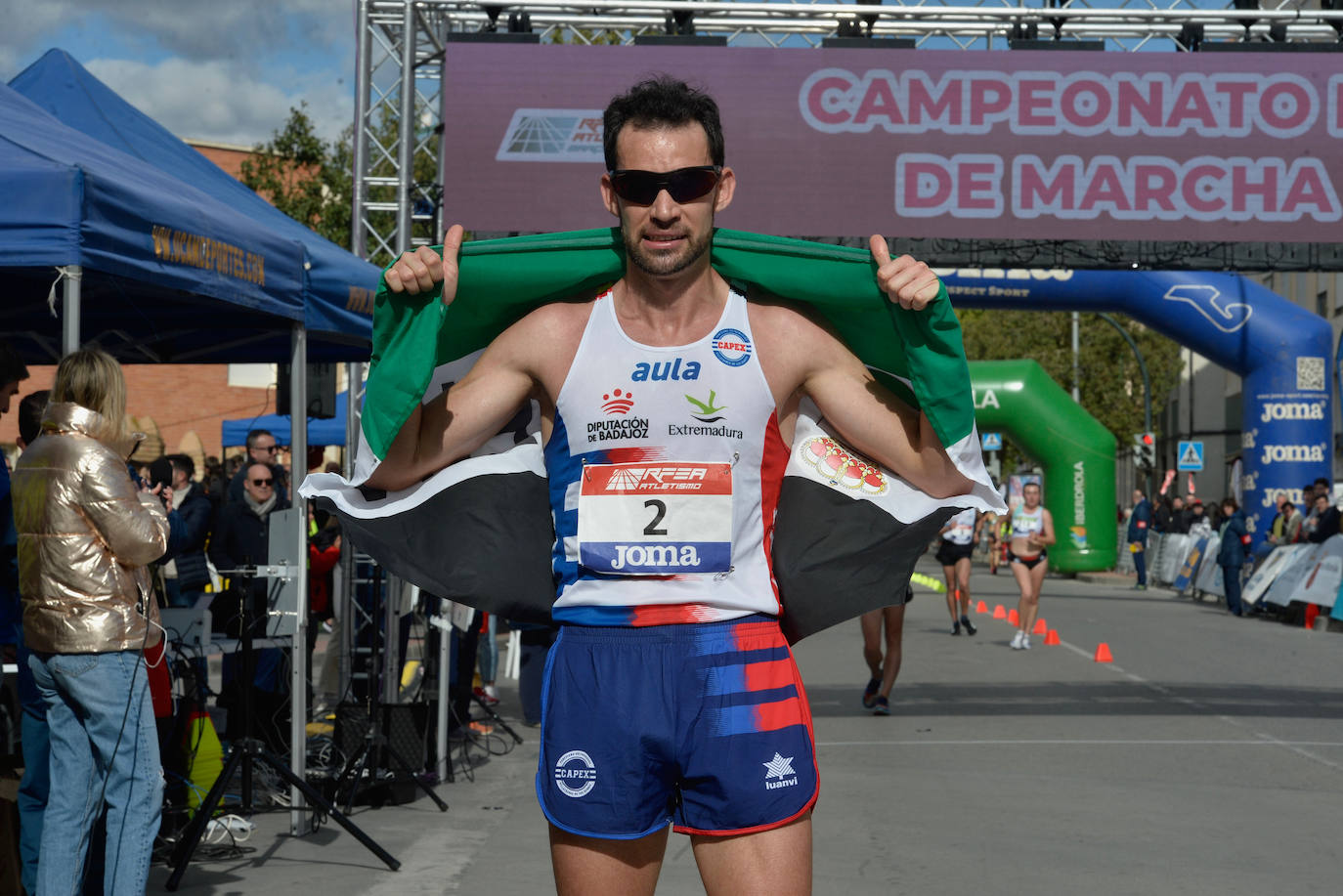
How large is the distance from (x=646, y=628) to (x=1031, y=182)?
8514 mm

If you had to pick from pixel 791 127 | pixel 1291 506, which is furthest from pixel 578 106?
pixel 1291 506

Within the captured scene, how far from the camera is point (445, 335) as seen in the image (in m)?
3.64

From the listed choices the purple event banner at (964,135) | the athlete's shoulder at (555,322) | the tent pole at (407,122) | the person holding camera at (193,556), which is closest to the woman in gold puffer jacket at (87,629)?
the athlete's shoulder at (555,322)

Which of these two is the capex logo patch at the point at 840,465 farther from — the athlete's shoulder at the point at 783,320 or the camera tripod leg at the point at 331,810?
the camera tripod leg at the point at 331,810

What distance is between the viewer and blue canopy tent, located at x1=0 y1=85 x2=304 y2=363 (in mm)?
5809

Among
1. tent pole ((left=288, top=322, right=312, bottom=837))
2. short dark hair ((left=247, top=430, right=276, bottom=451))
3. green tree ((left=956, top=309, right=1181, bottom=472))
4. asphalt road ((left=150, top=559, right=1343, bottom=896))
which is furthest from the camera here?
green tree ((left=956, top=309, right=1181, bottom=472))

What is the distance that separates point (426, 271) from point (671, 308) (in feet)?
1.72

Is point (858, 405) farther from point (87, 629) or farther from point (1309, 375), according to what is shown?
point (1309, 375)

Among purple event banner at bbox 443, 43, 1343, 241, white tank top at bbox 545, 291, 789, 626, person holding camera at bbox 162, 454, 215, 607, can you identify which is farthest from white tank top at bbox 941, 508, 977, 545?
white tank top at bbox 545, 291, 789, 626

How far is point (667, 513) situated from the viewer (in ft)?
10.9

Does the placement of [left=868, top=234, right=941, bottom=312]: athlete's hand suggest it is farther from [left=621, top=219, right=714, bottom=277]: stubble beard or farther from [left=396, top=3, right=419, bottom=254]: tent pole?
[left=396, top=3, right=419, bottom=254]: tent pole

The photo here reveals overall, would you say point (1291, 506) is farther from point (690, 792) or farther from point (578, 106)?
point (690, 792)

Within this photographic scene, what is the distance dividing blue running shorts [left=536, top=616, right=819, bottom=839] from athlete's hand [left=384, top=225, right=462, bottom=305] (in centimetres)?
80

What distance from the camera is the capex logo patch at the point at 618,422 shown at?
11.0 feet
